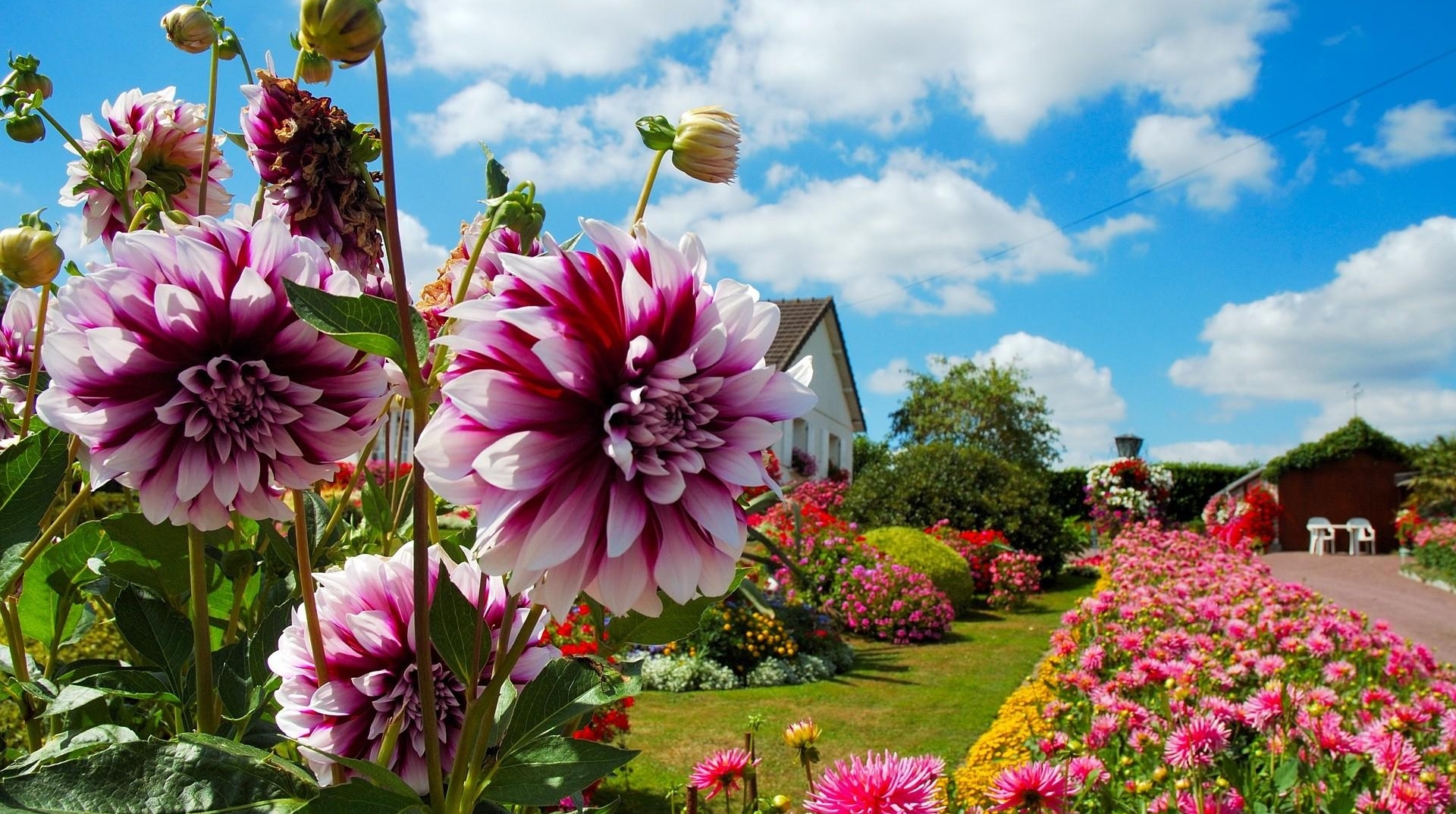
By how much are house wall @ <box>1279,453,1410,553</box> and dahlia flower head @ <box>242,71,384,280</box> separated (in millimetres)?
24658

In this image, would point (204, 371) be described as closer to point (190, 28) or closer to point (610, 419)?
point (610, 419)

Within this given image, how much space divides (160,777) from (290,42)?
913mm

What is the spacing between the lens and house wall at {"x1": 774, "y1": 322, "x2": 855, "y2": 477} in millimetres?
21797

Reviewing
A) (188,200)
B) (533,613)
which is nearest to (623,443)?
(533,613)

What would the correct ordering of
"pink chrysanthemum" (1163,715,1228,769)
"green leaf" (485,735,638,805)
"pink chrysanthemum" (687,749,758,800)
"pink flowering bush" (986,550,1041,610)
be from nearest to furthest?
"green leaf" (485,735,638,805)
"pink chrysanthemum" (687,749,758,800)
"pink chrysanthemum" (1163,715,1228,769)
"pink flowering bush" (986,550,1041,610)

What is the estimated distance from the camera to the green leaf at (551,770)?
71 cm

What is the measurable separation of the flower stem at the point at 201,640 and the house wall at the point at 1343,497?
976 inches

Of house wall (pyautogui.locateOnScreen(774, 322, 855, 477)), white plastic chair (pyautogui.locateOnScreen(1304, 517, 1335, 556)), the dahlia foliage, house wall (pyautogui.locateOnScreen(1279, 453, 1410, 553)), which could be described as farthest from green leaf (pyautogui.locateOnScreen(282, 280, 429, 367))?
house wall (pyautogui.locateOnScreen(1279, 453, 1410, 553))

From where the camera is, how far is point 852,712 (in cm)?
656

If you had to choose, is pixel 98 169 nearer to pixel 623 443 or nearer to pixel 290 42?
pixel 290 42

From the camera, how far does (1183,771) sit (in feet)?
7.41

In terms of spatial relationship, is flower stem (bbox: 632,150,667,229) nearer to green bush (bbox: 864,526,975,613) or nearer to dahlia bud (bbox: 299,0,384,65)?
dahlia bud (bbox: 299,0,384,65)

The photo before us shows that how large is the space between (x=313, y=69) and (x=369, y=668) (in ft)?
2.07

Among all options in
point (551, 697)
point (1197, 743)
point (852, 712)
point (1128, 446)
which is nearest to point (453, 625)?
point (551, 697)
